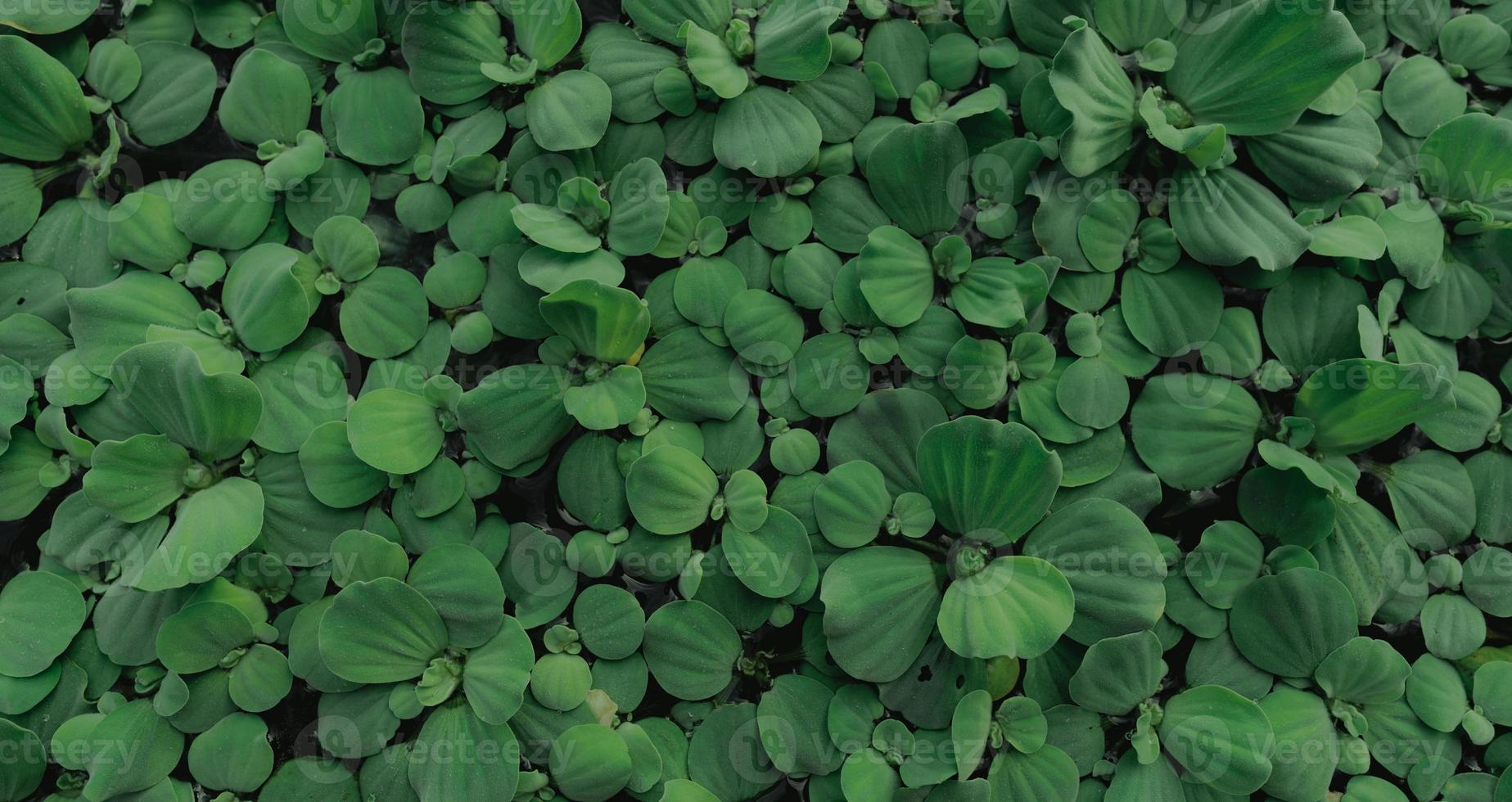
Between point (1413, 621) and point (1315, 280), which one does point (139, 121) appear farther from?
point (1413, 621)

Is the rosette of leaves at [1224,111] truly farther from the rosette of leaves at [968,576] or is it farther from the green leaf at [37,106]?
the green leaf at [37,106]

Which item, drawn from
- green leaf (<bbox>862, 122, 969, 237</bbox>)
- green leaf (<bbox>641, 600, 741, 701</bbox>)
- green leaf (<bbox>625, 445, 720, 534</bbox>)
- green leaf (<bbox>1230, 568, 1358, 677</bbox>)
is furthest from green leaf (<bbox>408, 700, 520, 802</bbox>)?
green leaf (<bbox>1230, 568, 1358, 677</bbox>)

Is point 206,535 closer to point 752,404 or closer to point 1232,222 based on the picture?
point 752,404

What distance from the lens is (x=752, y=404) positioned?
135cm

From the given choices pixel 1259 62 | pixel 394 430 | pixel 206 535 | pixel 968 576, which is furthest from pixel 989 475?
pixel 206 535

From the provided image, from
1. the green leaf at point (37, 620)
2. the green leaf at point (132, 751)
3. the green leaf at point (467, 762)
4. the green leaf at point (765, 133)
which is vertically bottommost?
the green leaf at point (132, 751)

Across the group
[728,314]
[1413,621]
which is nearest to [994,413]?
[728,314]

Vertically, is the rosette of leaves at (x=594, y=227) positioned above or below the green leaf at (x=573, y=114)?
below

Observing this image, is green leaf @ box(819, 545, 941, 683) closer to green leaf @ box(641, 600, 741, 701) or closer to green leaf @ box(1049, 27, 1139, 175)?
green leaf @ box(641, 600, 741, 701)

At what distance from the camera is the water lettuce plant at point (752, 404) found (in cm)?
127


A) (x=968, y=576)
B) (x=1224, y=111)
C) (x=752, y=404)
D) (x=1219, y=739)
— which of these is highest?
(x=1224, y=111)

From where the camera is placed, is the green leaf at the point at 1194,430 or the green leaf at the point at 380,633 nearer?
the green leaf at the point at 380,633

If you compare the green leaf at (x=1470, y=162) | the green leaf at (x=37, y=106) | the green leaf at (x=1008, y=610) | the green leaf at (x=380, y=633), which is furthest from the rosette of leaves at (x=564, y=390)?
the green leaf at (x=1470, y=162)

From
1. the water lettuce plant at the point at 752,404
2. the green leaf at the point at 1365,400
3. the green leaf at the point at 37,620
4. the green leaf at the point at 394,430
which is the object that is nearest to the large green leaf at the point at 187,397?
the water lettuce plant at the point at 752,404
